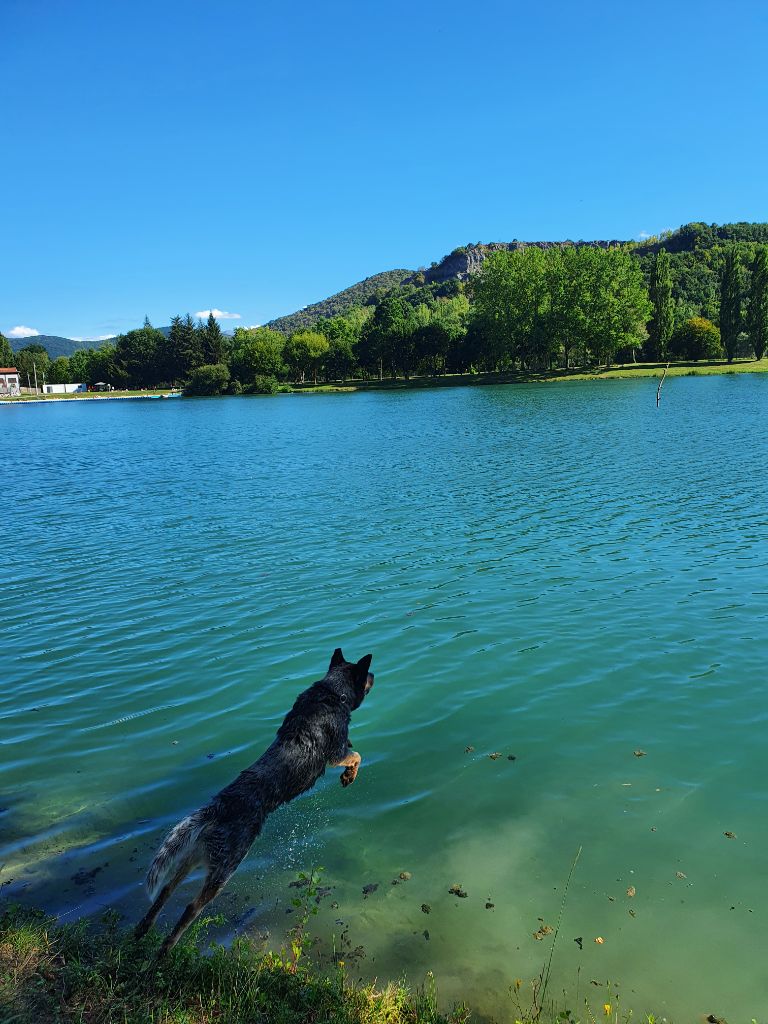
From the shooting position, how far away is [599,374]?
11056 cm

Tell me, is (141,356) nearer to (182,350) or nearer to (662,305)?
(182,350)

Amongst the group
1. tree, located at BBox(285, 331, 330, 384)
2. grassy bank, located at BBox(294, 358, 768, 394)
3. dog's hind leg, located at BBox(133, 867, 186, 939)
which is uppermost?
tree, located at BBox(285, 331, 330, 384)

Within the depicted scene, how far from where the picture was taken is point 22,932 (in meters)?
4.85

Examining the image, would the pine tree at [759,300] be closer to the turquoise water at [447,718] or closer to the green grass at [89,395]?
the turquoise water at [447,718]

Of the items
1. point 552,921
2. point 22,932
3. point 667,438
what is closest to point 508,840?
point 552,921

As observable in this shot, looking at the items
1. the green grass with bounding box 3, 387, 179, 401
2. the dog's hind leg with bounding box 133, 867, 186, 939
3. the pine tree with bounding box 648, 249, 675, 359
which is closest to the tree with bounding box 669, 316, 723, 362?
the pine tree with bounding box 648, 249, 675, 359

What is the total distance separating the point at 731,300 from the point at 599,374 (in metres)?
25.6

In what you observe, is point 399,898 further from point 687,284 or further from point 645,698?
point 687,284

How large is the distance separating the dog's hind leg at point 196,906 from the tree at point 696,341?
132 m

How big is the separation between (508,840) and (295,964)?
9.52 ft

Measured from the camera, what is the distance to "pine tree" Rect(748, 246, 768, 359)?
10781 centimetres

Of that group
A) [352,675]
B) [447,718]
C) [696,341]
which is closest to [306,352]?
[696,341]

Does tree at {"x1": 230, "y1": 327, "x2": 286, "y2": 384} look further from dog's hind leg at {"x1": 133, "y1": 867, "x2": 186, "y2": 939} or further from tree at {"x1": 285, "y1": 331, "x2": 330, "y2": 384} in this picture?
dog's hind leg at {"x1": 133, "y1": 867, "x2": 186, "y2": 939}

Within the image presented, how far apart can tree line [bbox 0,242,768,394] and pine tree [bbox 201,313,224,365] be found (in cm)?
1465
